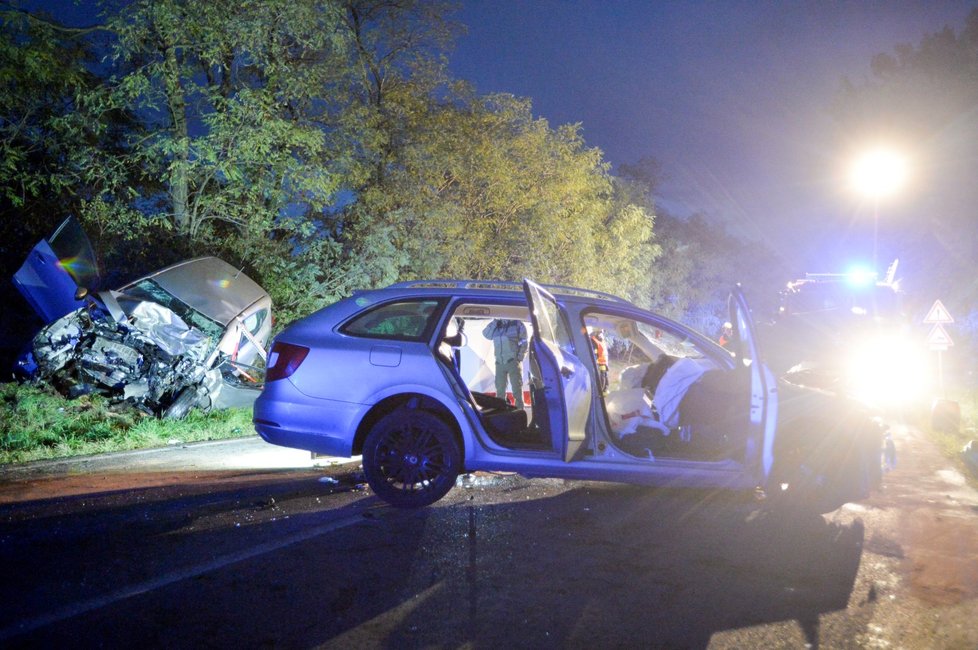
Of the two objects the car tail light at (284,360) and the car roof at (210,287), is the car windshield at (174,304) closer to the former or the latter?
the car roof at (210,287)

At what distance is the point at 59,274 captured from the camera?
10.3m

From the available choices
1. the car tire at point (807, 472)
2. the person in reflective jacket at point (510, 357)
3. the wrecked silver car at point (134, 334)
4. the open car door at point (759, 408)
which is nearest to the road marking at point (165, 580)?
the open car door at point (759, 408)

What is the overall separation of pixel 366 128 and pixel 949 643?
18.8 m

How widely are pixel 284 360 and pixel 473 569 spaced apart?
7.84ft

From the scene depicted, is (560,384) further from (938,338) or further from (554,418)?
(938,338)

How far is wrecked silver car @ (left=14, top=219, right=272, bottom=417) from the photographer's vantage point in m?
10.3

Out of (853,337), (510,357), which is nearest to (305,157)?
(510,357)

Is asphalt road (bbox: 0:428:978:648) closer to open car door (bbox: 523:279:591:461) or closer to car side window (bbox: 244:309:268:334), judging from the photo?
open car door (bbox: 523:279:591:461)

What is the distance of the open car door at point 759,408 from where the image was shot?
17.3 feet

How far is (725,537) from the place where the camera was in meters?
5.06

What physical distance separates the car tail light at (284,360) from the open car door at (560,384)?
72.6 inches

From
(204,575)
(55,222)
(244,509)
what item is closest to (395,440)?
(244,509)

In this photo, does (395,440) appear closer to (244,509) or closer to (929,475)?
(244,509)

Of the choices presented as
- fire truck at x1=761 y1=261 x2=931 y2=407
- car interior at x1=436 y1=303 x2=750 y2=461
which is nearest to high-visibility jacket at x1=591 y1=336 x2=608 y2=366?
fire truck at x1=761 y1=261 x2=931 y2=407
